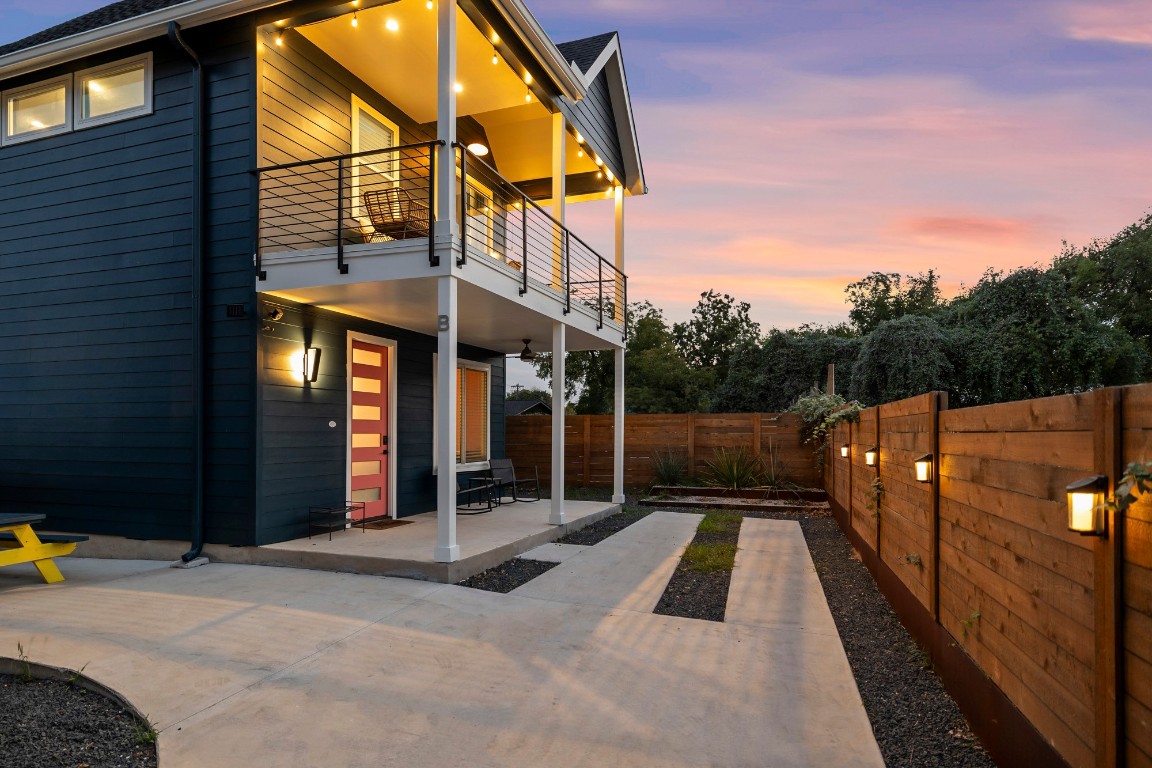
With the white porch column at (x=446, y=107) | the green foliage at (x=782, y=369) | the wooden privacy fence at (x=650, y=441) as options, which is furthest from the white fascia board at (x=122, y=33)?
the green foliage at (x=782, y=369)

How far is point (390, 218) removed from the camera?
7.64 m

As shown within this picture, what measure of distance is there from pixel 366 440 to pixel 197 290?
2511 mm

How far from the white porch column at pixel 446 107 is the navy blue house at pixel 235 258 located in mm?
30

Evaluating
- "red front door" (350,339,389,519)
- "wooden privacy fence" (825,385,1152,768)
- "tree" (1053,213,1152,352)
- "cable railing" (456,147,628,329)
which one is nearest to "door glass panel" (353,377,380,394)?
"red front door" (350,339,389,519)

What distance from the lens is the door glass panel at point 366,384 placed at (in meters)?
7.88

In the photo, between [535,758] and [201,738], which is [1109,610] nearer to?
[535,758]

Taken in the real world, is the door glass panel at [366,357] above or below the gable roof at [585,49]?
below

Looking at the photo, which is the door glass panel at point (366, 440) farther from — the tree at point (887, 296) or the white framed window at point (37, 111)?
the tree at point (887, 296)

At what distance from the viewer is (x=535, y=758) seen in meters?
2.72

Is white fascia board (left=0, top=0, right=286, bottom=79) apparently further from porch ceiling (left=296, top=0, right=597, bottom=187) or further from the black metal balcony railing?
the black metal balcony railing

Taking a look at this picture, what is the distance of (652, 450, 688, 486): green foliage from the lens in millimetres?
12812

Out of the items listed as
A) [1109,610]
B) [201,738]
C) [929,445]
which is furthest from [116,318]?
[1109,610]

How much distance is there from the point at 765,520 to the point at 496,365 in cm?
524

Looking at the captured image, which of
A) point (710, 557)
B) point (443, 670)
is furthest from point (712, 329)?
point (443, 670)
